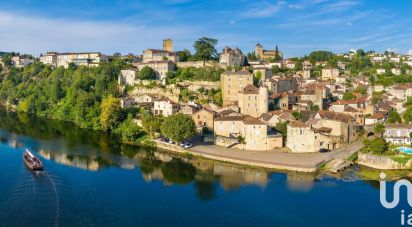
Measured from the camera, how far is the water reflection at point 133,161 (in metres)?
24.7

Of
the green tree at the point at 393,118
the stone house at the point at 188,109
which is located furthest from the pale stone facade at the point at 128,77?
the green tree at the point at 393,118

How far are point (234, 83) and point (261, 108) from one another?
17.5ft

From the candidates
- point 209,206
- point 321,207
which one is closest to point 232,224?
point 209,206

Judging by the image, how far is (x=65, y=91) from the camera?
2323 inches

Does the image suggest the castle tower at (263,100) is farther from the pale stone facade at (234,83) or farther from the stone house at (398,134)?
the stone house at (398,134)

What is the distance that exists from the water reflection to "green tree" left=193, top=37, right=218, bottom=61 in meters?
18.8

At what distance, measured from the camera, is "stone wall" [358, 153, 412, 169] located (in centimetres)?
2655

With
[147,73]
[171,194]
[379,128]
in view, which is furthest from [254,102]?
[147,73]

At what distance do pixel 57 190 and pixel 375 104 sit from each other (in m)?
31.7

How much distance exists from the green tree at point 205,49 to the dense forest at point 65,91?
1095cm

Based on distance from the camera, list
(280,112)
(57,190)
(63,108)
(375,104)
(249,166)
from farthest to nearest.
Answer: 1. (63,108)
2. (375,104)
3. (280,112)
4. (249,166)
5. (57,190)

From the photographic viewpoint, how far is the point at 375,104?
41219 millimetres

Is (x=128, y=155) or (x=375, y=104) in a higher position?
(x=375, y=104)

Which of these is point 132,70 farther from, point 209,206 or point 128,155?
point 209,206
